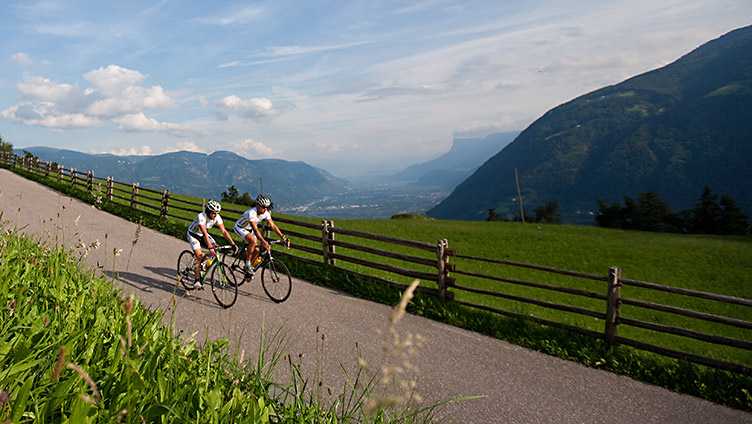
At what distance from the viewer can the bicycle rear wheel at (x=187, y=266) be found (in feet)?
32.6

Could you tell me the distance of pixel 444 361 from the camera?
7.11m

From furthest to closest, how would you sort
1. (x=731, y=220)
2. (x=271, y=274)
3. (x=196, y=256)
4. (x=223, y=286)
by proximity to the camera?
(x=731, y=220)
(x=271, y=274)
(x=196, y=256)
(x=223, y=286)

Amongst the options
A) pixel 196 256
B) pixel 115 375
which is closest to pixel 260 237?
pixel 196 256

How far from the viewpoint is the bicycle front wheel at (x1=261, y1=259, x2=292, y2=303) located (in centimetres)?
943

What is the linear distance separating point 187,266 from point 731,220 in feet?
243

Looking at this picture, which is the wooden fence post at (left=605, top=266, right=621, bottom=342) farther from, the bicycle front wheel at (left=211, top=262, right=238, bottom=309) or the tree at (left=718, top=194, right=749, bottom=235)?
the tree at (left=718, top=194, right=749, bottom=235)

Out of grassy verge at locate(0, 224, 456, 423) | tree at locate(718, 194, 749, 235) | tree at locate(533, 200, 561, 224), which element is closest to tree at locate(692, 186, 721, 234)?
tree at locate(718, 194, 749, 235)

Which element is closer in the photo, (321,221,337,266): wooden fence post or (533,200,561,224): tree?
(321,221,337,266): wooden fence post

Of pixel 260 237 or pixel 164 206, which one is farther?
pixel 164 206

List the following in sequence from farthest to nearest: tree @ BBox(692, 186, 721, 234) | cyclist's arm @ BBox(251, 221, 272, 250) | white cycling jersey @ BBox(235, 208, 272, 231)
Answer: tree @ BBox(692, 186, 721, 234), white cycling jersey @ BBox(235, 208, 272, 231), cyclist's arm @ BBox(251, 221, 272, 250)

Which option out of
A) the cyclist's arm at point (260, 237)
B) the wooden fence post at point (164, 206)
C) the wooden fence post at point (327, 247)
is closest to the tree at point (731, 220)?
the wooden fence post at point (327, 247)

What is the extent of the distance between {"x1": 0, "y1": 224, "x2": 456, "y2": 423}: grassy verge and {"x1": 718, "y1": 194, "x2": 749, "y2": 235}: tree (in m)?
74.3

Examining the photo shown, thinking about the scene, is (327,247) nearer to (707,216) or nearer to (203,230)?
(203,230)

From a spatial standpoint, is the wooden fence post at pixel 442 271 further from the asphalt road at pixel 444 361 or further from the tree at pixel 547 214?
the tree at pixel 547 214
